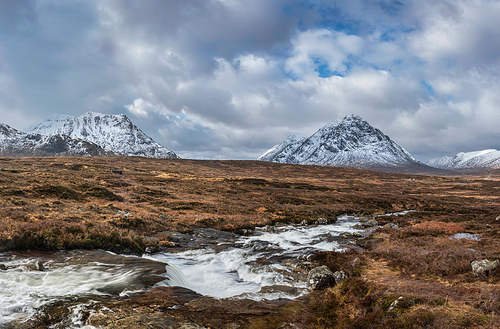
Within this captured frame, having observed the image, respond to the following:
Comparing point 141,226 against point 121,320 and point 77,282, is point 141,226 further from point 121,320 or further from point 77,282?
point 121,320

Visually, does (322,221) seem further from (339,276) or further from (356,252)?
(339,276)

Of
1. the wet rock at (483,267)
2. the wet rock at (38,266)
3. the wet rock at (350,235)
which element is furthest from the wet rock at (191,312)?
the wet rock at (350,235)

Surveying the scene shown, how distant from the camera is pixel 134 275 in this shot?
12.0 m

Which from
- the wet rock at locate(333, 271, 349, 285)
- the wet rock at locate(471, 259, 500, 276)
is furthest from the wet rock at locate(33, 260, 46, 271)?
the wet rock at locate(471, 259, 500, 276)

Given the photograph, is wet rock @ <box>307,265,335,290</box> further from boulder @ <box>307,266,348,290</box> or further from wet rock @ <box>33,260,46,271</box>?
wet rock @ <box>33,260,46,271</box>

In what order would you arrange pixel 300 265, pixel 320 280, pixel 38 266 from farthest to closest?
pixel 300 265
pixel 320 280
pixel 38 266

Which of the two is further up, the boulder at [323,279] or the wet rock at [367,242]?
the boulder at [323,279]

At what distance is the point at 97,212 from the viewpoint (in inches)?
1002

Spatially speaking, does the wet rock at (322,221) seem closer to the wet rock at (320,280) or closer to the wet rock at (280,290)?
the wet rock at (320,280)

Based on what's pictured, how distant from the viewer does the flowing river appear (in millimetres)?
9008

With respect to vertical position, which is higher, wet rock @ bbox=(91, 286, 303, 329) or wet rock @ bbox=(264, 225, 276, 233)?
wet rock @ bbox=(91, 286, 303, 329)

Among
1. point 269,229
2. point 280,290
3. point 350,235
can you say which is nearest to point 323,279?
point 280,290

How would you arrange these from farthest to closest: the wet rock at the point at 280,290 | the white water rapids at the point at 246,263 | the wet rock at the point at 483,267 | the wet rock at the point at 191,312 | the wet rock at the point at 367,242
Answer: the wet rock at the point at 367,242 → the white water rapids at the point at 246,263 → the wet rock at the point at 280,290 → the wet rock at the point at 483,267 → the wet rock at the point at 191,312

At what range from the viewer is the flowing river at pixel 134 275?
29.6ft
